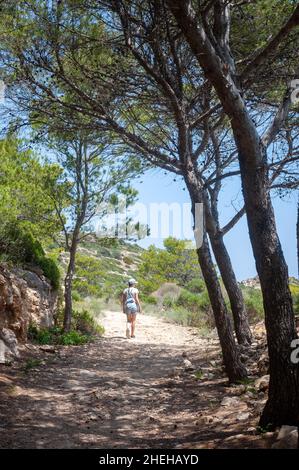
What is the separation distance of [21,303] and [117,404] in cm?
364

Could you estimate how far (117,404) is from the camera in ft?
18.1

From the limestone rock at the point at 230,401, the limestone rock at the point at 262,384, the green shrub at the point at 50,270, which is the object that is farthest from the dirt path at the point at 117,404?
the green shrub at the point at 50,270

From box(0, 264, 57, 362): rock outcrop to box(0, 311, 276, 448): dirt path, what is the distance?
517mm

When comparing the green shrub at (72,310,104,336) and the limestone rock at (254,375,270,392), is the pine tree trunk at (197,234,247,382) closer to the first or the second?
the limestone rock at (254,375,270,392)

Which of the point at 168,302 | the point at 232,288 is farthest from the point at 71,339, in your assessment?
the point at 168,302

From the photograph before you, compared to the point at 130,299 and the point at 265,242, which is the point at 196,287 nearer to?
the point at 130,299

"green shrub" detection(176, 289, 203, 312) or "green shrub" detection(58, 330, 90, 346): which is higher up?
"green shrub" detection(176, 289, 203, 312)

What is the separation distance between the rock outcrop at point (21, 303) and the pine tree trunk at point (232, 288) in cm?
396

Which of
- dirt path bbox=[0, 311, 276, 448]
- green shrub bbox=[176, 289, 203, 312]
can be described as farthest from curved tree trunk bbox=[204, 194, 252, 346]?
green shrub bbox=[176, 289, 203, 312]

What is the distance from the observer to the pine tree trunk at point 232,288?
27.2ft

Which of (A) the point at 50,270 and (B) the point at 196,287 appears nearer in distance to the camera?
(A) the point at 50,270

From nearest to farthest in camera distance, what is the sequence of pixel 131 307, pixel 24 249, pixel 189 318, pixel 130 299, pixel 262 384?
pixel 262 384, pixel 24 249, pixel 131 307, pixel 130 299, pixel 189 318

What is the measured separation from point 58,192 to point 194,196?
6.81 m

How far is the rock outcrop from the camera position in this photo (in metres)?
7.79
